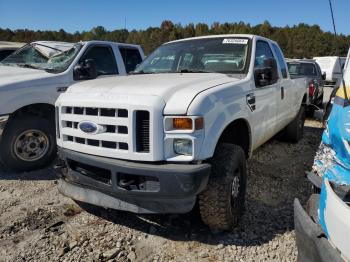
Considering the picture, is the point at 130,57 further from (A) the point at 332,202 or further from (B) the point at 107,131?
(A) the point at 332,202

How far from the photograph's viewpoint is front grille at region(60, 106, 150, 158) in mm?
2846

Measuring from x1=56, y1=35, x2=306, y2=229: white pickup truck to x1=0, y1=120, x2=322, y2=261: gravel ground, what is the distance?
27 centimetres

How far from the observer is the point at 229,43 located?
428 cm

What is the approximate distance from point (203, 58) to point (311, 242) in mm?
2681

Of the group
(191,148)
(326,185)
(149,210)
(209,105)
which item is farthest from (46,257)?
(326,185)

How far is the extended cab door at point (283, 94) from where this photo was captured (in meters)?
4.95

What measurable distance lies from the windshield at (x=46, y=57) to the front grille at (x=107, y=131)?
94.6 inches

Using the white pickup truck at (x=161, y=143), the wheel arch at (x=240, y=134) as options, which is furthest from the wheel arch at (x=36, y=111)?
the wheel arch at (x=240, y=134)

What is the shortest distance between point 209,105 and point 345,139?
1109mm

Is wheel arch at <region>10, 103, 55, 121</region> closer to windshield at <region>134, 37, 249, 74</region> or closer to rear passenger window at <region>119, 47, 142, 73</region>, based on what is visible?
windshield at <region>134, 37, 249, 74</region>

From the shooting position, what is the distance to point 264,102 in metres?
4.24

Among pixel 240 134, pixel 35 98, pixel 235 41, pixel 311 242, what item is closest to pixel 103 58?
pixel 35 98

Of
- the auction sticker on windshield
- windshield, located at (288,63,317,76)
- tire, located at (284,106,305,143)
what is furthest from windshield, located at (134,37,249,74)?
windshield, located at (288,63,317,76)

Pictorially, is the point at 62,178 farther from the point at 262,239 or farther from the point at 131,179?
the point at 262,239
